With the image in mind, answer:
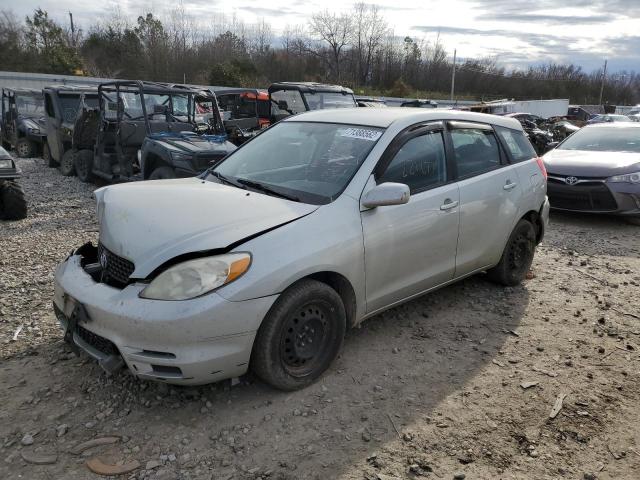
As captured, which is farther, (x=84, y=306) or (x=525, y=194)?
(x=525, y=194)

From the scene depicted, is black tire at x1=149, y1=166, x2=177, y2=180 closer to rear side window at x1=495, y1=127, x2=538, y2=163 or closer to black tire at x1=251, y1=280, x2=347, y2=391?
rear side window at x1=495, y1=127, x2=538, y2=163

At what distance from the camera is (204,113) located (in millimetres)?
11906

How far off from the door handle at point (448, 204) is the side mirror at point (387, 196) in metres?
0.69

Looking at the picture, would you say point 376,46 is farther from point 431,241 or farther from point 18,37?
point 431,241

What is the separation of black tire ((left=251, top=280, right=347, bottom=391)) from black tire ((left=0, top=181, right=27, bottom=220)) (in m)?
5.79

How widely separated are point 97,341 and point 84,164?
334 inches

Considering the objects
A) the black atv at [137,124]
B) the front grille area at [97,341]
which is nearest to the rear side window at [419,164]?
the front grille area at [97,341]

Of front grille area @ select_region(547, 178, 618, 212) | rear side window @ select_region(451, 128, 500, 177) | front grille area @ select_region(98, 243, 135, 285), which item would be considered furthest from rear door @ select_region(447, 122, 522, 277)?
front grille area @ select_region(547, 178, 618, 212)

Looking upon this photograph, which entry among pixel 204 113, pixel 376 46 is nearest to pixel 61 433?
pixel 204 113

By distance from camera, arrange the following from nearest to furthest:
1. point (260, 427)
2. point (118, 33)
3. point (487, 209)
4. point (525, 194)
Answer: point (260, 427) → point (487, 209) → point (525, 194) → point (118, 33)

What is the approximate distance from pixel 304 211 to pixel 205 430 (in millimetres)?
1373

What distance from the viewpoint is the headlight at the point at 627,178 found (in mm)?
7567

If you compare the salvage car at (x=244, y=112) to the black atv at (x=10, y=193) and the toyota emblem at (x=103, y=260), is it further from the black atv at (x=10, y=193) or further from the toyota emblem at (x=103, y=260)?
the toyota emblem at (x=103, y=260)

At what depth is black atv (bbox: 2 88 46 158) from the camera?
47.0 feet
